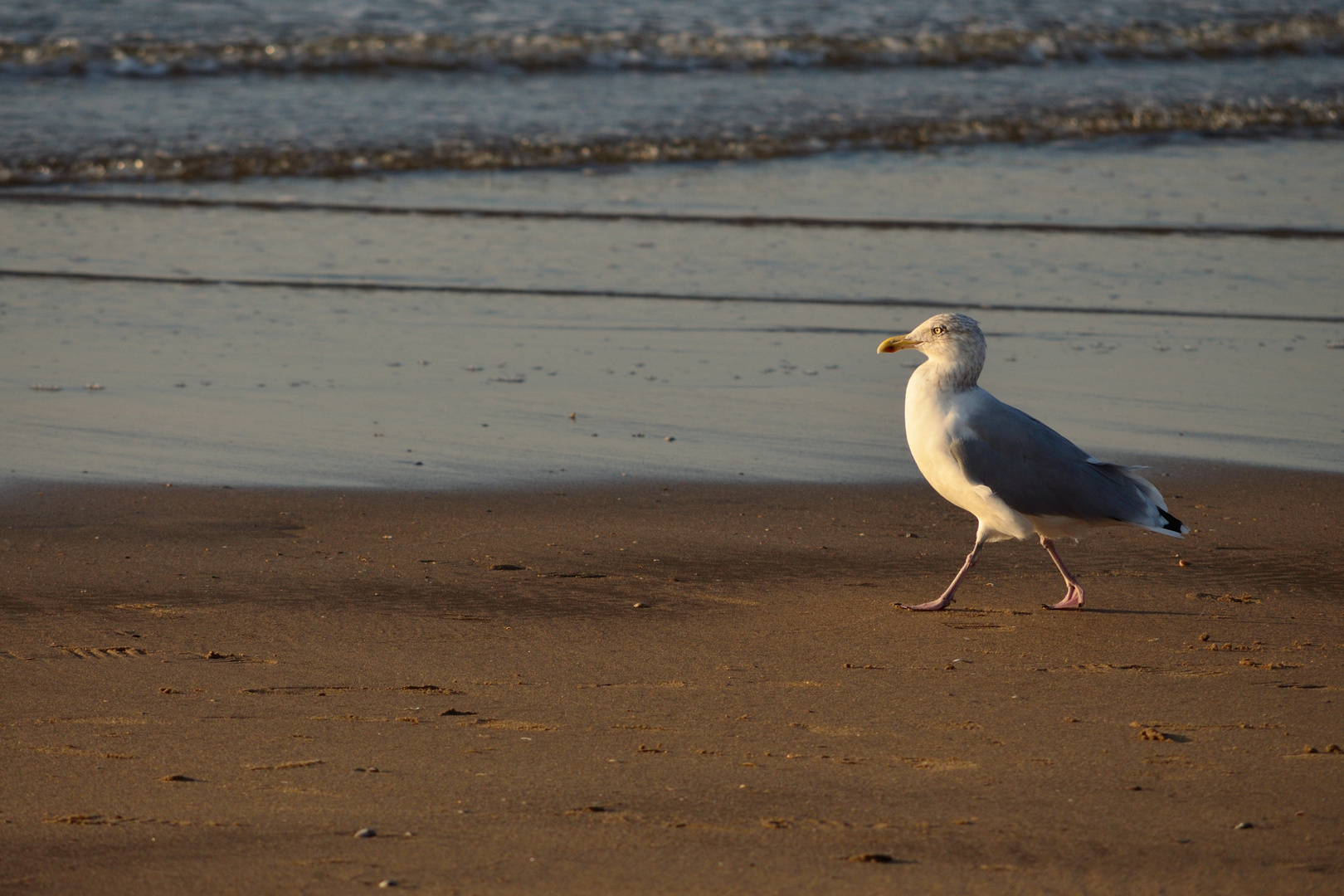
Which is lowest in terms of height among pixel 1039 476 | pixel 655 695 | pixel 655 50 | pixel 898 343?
pixel 655 695

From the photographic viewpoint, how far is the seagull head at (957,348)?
→ 5012 mm

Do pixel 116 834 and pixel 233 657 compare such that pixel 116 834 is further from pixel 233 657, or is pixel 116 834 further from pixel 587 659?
pixel 587 659

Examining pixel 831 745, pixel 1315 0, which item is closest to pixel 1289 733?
pixel 831 745

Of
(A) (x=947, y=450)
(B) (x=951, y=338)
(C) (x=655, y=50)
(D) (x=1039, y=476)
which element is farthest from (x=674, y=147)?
(D) (x=1039, y=476)

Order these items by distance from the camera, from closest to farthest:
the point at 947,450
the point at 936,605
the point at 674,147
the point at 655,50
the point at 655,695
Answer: the point at 655,695
the point at 936,605
the point at 947,450
the point at 674,147
the point at 655,50

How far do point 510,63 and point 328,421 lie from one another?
1171cm

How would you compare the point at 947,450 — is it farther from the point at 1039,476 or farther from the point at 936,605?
the point at 936,605

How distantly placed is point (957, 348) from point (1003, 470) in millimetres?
440

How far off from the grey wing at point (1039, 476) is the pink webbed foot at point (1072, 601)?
232mm

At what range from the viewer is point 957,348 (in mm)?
5012

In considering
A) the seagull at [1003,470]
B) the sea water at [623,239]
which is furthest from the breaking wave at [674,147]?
the seagull at [1003,470]

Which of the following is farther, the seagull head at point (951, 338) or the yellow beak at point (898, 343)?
the yellow beak at point (898, 343)

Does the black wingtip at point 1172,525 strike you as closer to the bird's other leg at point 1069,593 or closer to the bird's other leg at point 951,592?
the bird's other leg at point 1069,593

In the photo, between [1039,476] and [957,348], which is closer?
[1039,476]
